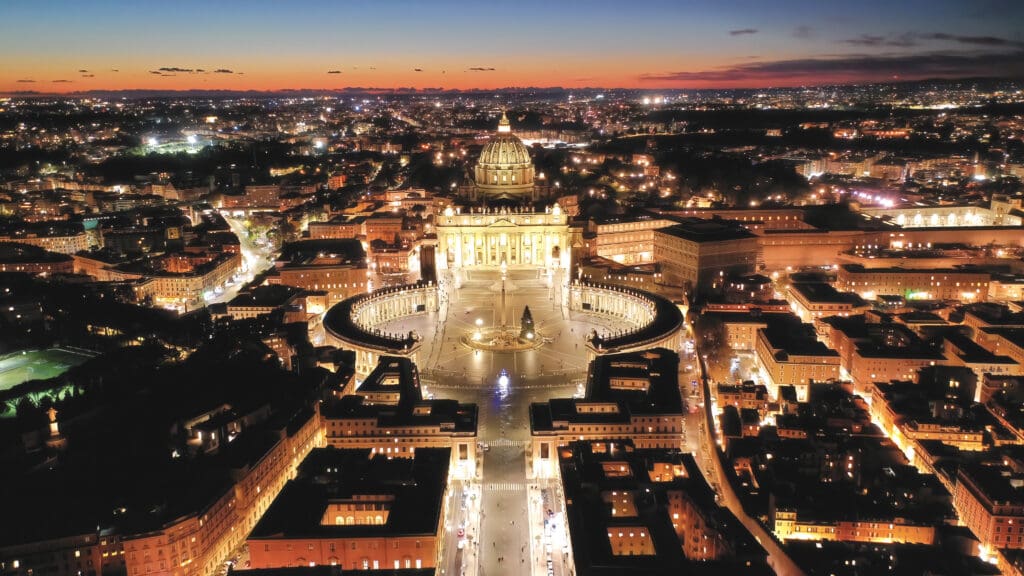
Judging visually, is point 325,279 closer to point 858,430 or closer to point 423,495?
point 423,495

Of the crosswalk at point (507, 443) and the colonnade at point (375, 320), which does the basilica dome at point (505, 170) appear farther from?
the crosswalk at point (507, 443)

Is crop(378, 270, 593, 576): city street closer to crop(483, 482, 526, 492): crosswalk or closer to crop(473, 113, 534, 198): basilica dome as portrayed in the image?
crop(483, 482, 526, 492): crosswalk

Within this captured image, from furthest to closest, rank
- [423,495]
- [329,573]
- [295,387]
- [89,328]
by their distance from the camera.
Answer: [89,328] → [295,387] → [423,495] → [329,573]

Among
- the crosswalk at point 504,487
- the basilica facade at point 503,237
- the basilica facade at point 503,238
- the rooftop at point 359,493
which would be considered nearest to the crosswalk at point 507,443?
the crosswalk at point 504,487

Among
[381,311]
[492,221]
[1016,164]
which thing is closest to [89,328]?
[381,311]

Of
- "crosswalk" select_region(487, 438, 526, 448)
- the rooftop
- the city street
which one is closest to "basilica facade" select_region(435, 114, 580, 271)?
the city street

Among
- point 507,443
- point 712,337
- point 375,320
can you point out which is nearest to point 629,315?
point 712,337
